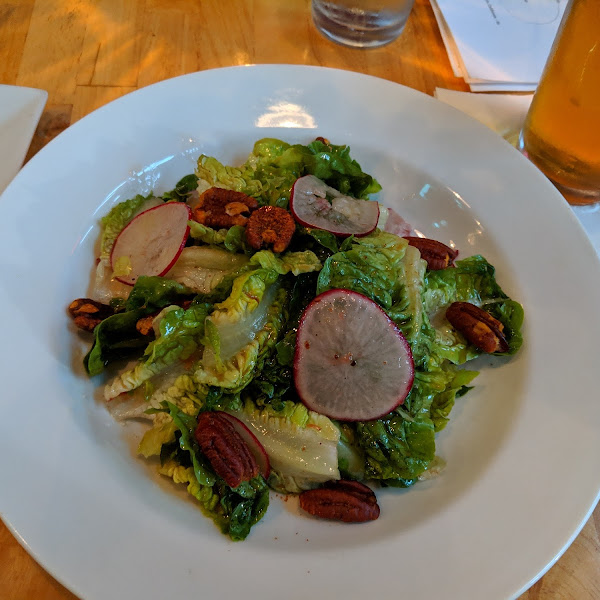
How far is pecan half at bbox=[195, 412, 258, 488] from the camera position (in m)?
1.26

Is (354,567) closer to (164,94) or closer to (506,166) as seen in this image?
(506,166)

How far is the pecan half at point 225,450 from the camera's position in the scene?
4.13 ft

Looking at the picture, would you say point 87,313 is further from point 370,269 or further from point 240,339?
point 370,269

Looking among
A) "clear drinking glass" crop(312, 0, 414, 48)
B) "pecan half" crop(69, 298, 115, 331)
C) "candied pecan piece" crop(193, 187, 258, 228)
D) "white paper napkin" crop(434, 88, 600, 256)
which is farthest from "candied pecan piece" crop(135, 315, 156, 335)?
"clear drinking glass" crop(312, 0, 414, 48)

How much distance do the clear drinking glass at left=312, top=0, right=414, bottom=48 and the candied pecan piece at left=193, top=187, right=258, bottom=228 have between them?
1314 millimetres

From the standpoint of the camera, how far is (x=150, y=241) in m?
1.67

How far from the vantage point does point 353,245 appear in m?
1.59

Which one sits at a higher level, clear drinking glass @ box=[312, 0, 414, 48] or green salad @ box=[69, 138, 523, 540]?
clear drinking glass @ box=[312, 0, 414, 48]

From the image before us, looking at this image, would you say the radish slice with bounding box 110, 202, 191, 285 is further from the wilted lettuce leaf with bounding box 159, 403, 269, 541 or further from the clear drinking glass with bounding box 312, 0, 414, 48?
the clear drinking glass with bounding box 312, 0, 414, 48

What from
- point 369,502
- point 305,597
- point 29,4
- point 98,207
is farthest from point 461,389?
point 29,4

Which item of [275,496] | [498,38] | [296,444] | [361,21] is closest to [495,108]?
[498,38]

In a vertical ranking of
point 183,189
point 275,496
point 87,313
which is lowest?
point 275,496

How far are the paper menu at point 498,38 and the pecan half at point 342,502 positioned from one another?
1.90 m

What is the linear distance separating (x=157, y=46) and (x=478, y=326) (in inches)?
77.2
